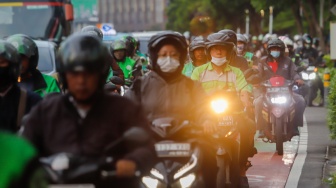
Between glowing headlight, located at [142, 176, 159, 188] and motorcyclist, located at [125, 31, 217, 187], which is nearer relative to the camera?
glowing headlight, located at [142, 176, 159, 188]

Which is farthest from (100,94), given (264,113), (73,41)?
(264,113)

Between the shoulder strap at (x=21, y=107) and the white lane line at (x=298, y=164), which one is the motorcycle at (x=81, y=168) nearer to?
the shoulder strap at (x=21, y=107)

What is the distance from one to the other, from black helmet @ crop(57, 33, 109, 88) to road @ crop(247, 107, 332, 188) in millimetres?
7442

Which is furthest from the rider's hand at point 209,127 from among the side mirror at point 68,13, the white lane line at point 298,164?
the side mirror at point 68,13

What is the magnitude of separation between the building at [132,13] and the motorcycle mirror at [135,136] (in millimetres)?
181915

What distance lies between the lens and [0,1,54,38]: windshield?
94.6 feet

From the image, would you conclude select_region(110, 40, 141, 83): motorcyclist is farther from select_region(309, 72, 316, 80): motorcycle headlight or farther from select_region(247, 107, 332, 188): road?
select_region(309, 72, 316, 80): motorcycle headlight

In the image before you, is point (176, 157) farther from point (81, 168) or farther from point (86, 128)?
point (81, 168)

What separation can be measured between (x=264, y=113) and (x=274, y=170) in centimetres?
265

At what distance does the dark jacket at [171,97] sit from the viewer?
8625 millimetres

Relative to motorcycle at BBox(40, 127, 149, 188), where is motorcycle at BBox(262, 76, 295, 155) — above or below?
below

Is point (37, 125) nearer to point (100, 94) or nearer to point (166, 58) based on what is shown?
point (100, 94)

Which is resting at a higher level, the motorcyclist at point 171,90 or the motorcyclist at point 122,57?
the motorcyclist at point 171,90

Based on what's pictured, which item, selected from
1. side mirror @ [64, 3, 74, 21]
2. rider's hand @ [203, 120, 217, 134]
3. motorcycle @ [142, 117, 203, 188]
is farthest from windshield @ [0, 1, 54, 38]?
motorcycle @ [142, 117, 203, 188]
